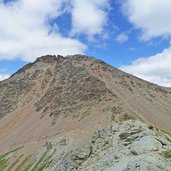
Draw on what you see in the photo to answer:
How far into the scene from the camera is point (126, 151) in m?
39.5

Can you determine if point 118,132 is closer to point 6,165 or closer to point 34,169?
point 34,169

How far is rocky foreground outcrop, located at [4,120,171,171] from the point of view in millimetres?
35594

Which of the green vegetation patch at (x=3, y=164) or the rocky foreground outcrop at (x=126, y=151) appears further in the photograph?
→ the green vegetation patch at (x=3, y=164)

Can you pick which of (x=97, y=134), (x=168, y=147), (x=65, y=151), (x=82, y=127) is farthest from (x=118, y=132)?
(x=82, y=127)

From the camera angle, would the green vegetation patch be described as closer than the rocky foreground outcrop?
No

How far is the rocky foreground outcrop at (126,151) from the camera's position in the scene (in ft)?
117

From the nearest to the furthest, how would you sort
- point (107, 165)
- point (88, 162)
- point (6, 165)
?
point (107, 165) → point (88, 162) → point (6, 165)

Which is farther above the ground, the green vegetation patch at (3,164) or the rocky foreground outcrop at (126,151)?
the rocky foreground outcrop at (126,151)

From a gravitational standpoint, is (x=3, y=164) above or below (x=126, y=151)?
below

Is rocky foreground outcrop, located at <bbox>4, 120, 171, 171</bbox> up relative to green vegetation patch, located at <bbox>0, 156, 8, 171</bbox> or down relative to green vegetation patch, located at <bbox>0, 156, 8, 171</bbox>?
up

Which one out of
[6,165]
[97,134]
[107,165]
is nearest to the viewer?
[107,165]

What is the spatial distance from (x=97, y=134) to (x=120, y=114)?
153 metres

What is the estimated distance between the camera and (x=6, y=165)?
191m

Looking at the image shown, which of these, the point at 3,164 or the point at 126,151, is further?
the point at 3,164
